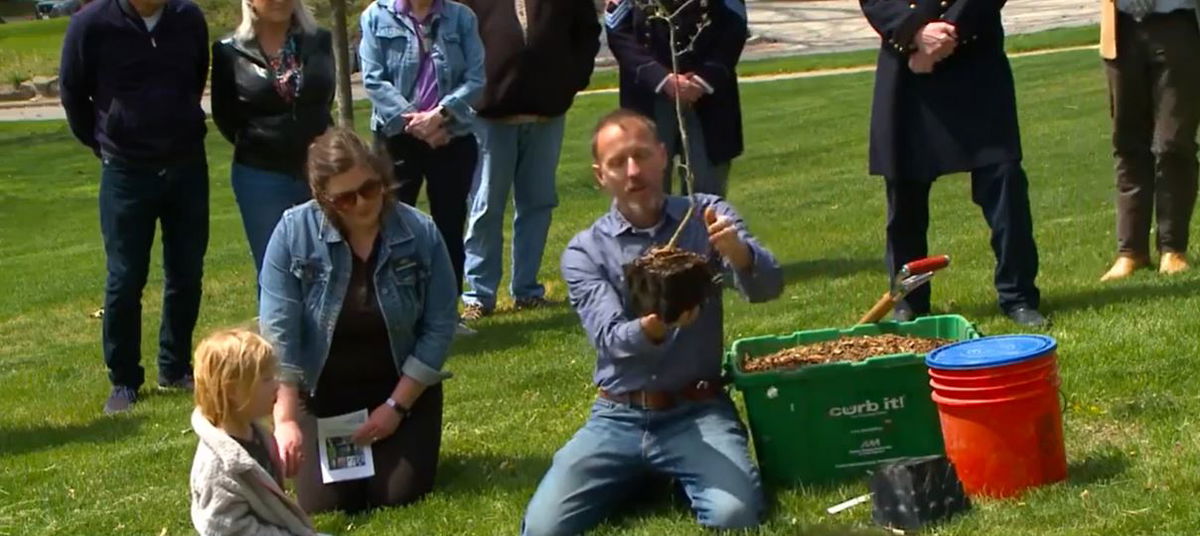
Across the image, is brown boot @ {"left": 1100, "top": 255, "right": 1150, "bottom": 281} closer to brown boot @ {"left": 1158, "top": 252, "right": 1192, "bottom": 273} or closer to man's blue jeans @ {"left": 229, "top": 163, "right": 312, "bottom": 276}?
brown boot @ {"left": 1158, "top": 252, "right": 1192, "bottom": 273}

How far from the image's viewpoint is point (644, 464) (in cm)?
557

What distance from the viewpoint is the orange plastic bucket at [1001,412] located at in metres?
5.05

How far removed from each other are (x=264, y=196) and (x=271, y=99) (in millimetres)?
470

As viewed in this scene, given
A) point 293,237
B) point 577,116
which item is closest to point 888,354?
point 293,237

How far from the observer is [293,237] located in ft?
20.1

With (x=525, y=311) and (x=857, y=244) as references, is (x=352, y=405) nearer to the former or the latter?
(x=525, y=311)

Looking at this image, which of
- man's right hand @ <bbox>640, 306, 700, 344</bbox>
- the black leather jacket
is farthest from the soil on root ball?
the black leather jacket

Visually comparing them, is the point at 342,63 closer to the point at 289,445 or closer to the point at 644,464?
the point at 289,445

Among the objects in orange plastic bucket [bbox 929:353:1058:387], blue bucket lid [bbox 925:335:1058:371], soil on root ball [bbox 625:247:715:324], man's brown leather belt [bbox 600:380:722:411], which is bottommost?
man's brown leather belt [bbox 600:380:722:411]

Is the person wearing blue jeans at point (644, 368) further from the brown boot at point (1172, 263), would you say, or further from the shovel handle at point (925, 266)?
the brown boot at point (1172, 263)

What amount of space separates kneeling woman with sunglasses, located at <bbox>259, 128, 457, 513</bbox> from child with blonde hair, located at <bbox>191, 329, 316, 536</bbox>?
2.96ft

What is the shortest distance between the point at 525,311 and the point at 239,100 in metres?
2.26

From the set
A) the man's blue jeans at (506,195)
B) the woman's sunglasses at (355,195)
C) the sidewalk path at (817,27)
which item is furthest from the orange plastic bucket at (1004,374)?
the sidewalk path at (817,27)

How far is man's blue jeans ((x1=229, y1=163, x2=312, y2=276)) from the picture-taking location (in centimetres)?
818
